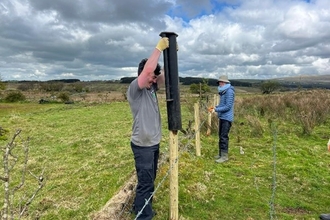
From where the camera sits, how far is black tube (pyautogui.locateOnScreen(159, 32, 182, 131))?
3.41 meters

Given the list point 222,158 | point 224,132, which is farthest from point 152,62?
point 222,158

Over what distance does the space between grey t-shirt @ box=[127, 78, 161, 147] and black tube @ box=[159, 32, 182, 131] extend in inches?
8.2

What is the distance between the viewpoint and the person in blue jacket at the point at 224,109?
698 centimetres

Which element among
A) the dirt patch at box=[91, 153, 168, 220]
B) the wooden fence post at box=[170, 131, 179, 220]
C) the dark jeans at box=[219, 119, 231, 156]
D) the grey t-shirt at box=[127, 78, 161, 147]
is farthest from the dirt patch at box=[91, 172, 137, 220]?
the dark jeans at box=[219, 119, 231, 156]

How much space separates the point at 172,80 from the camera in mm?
3486

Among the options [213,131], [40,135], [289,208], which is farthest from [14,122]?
[289,208]

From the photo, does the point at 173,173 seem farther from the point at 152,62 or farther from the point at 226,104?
the point at 226,104

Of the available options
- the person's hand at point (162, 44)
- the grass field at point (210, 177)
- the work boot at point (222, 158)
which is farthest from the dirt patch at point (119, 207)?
the work boot at point (222, 158)

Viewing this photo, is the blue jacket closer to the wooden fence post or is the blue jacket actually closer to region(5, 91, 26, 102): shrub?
the wooden fence post

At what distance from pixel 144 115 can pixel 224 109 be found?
12.1ft

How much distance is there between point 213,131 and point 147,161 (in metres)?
7.33

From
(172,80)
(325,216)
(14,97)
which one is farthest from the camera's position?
(14,97)

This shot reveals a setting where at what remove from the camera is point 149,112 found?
3650 mm

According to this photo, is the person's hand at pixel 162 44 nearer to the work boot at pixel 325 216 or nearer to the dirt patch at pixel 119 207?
the dirt patch at pixel 119 207
